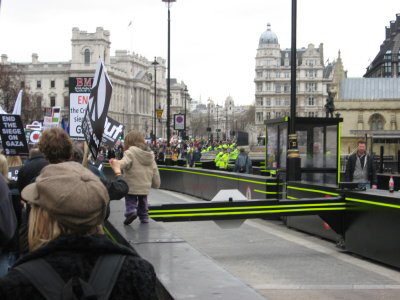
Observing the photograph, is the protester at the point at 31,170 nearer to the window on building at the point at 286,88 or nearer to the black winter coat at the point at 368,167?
the black winter coat at the point at 368,167

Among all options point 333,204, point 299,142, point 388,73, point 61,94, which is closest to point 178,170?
point 299,142

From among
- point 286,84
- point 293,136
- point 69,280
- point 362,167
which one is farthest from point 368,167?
point 286,84

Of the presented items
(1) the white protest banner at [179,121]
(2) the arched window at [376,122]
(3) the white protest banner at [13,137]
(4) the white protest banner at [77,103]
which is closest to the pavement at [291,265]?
(4) the white protest banner at [77,103]

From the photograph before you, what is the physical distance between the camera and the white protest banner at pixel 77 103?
1188cm

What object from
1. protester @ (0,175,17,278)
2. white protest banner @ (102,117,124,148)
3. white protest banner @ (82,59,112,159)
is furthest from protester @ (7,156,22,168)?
protester @ (0,175,17,278)

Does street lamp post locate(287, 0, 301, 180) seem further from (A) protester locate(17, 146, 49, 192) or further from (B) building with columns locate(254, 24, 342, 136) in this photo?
(B) building with columns locate(254, 24, 342, 136)

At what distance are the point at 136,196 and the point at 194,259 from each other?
2.84 m

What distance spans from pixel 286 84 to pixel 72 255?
173 m

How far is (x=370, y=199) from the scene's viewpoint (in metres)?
9.78

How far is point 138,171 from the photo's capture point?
25.2ft

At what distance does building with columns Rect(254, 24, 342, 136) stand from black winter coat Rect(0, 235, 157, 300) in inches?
6249

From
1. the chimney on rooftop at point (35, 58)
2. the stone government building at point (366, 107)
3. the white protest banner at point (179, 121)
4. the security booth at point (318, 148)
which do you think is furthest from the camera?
the chimney on rooftop at point (35, 58)

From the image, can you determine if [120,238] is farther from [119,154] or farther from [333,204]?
[119,154]

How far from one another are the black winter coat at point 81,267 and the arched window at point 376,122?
59772 mm
